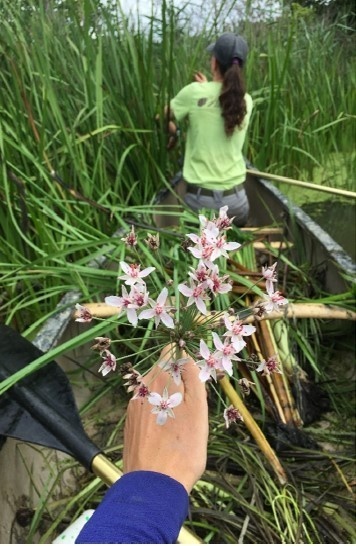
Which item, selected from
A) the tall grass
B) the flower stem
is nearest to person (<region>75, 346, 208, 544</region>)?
the flower stem

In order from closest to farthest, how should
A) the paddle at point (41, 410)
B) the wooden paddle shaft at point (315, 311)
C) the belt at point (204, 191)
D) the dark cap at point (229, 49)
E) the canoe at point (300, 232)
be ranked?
the paddle at point (41, 410) → the wooden paddle shaft at point (315, 311) → the canoe at point (300, 232) → the dark cap at point (229, 49) → the belt at point (204, 191)

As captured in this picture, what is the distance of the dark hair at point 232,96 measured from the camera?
177 centimetres

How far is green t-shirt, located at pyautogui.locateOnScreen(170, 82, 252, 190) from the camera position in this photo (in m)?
1.84

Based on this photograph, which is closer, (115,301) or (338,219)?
(115,301)

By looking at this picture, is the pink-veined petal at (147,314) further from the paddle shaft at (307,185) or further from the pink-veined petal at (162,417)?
the paddle shaft at (307,185)

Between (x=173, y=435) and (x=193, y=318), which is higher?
(x=193, y=318)

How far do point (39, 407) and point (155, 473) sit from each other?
42cm

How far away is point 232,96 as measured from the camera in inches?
69.9

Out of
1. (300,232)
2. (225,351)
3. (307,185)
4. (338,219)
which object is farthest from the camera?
(338,219)

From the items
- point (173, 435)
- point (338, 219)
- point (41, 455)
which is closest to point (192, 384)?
point (173, 435)

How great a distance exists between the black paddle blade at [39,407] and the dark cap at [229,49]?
1.31 m

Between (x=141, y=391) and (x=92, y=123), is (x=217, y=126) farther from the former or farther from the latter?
(x=141, y=391)

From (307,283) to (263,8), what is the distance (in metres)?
1.50

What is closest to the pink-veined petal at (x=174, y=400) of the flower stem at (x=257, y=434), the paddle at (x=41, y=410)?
the paddle at (x=41, y=410)
